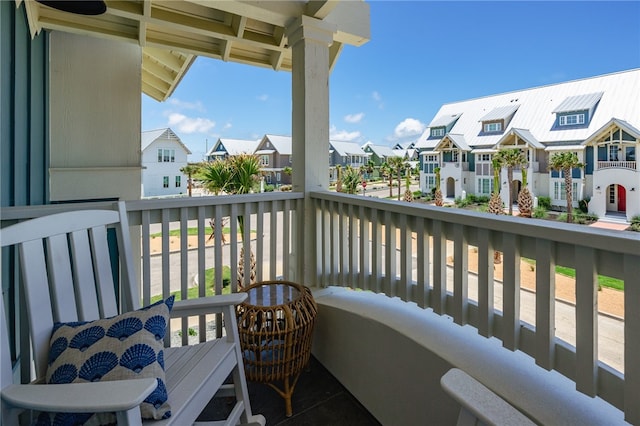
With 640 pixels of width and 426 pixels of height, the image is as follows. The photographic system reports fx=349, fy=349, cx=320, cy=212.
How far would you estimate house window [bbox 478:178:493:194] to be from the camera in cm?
156

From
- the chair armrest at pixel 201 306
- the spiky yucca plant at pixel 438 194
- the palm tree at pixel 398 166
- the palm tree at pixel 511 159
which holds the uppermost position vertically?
the palm tree at pixel 398 166

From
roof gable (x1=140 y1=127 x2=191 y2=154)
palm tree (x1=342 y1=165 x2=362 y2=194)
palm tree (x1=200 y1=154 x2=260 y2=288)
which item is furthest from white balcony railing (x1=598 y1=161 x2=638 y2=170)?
roof gable (x1=140 y1=127 x2=191 y2=154)

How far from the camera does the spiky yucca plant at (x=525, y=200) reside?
51.4 inches

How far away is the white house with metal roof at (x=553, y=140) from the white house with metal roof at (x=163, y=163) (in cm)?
369

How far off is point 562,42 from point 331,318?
197 centimetres

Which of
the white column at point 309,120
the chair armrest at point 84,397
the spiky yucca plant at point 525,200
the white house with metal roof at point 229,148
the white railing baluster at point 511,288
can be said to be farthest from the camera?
the white house with metal roof at point 229,148

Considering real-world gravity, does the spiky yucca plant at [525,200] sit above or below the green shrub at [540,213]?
above

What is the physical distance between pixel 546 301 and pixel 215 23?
2837mm

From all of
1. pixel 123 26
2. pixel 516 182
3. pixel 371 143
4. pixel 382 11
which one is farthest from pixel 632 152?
pixel 123 26

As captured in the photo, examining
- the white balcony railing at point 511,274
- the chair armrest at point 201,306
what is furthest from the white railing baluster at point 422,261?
the chair armrest at point 201,306

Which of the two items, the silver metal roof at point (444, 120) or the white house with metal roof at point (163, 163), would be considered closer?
the silver metal roof at point (444, 120)

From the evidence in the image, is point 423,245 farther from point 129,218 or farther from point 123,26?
point 123,26

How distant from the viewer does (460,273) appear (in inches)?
55.9

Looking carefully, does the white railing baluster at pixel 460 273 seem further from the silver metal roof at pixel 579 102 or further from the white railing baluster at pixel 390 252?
the silver metal roof at pixel 579 102
